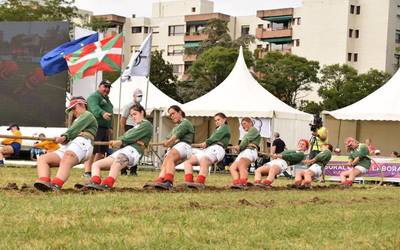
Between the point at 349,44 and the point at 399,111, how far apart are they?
2255 inches

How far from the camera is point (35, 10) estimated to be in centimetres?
5372

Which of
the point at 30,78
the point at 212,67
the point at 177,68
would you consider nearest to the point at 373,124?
the point at 30,78

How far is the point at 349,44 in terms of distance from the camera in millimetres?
83250

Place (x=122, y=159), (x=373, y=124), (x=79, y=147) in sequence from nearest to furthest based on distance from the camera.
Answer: (x=79, y=147) → (x=122, y=159) → (x=373, y=124)

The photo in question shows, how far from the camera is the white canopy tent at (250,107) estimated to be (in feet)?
94.0

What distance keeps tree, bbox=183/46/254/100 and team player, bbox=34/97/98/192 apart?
175 ft

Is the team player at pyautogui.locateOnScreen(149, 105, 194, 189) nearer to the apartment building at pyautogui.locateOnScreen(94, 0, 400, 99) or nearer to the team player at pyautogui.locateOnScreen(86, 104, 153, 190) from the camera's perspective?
the team player at pyautogui.locateOnScreen(86, 104, 153, 190)

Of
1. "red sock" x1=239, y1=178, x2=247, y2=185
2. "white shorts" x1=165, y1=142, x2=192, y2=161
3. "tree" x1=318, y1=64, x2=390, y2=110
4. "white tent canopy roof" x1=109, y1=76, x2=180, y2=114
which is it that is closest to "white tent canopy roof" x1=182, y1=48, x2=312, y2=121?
"white tent canopy roof" x1=109, y1=76, x2=180, y2=114

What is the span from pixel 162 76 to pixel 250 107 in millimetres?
44904

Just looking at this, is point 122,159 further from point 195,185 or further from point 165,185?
point 195,185

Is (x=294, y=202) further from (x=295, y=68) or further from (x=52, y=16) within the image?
(x=295, y=68)

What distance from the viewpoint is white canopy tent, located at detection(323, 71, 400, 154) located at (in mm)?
28125

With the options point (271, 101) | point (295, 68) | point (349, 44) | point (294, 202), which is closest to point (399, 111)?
point (271, 101)

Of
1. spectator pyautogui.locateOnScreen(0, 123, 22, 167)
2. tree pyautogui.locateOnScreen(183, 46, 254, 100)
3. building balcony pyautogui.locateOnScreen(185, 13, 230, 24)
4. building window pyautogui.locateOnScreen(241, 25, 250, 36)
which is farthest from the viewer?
building window pyautogui.locateOnScreen(241, 25, 250, 36)
